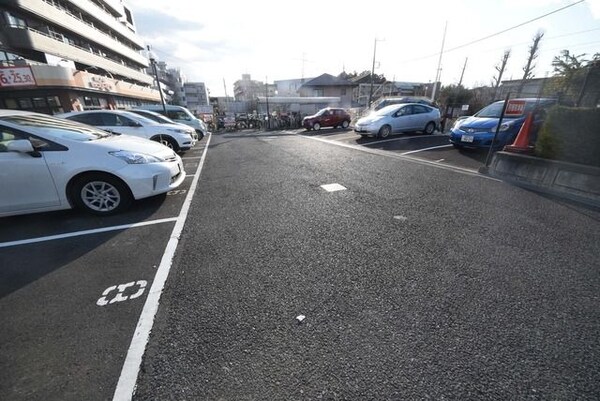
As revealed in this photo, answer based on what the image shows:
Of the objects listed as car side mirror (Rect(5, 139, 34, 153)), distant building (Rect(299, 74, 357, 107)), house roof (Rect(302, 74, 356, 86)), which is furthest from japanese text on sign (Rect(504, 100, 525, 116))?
house roof (Rect(302, 74, 356, 86))

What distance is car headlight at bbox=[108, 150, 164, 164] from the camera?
3.84m

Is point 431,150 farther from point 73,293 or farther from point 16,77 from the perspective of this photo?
point 16,77

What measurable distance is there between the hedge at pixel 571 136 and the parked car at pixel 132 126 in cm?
1005

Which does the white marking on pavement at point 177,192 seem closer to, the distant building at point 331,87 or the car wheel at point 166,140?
the car wheel at point 166,140

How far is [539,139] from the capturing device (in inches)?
206

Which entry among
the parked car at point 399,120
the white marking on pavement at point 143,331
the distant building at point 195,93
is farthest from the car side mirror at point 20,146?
the distant building at point 195,93

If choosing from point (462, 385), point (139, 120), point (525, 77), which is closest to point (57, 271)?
point (462, 385)

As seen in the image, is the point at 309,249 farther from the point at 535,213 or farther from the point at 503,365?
the point at 535,213

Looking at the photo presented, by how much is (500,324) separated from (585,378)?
463 millimetres

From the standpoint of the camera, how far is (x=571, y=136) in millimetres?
4797

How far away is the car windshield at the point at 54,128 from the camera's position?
11.6ft

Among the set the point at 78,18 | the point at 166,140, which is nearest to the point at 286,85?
the point at 78,18

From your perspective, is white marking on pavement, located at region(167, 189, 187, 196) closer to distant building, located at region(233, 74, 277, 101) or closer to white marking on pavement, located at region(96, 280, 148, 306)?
white marking on pavement, located at region(96, 280, 148, 306)

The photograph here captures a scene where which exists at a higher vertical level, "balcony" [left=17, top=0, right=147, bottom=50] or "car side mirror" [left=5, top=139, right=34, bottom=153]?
"balcony" [left=17, top=0, right=147, bottom=50]
